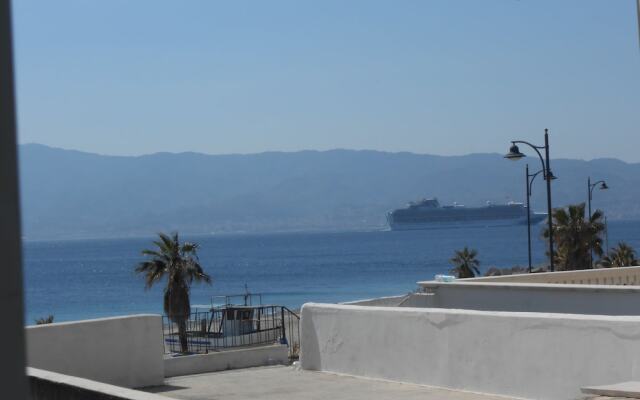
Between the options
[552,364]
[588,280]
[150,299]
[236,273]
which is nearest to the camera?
[552,364]

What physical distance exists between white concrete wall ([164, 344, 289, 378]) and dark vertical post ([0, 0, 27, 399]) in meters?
12.1

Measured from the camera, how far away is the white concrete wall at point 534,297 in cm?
1337

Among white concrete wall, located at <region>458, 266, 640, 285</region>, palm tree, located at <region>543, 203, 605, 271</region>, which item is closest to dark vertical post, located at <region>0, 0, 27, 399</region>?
white concrete wall, located at <region>458, 266, 640, 285</region>

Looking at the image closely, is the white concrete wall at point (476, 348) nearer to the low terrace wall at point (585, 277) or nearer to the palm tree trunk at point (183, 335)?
the low terrace wall at point (585, 277)

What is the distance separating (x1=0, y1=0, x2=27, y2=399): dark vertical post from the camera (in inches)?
80.4

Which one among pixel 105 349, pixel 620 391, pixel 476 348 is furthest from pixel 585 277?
pixel 620 391

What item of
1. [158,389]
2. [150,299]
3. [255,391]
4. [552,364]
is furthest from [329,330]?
[150,299]

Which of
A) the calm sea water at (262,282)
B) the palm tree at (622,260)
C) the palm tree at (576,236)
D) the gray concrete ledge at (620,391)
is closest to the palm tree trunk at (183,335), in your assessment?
the gray concrete ledge at (620,391)

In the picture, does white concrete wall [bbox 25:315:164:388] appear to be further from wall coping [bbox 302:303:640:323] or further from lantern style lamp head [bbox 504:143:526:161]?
lantern style lamp head [bbox 504:143:526:161]

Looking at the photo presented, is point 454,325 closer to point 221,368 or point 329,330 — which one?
point 329,330

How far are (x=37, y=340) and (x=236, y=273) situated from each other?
155 meters

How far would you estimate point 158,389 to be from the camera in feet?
42.1

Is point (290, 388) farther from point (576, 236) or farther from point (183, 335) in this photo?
point (576, 236)

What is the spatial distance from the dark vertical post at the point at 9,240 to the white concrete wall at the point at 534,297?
12.2 metres
